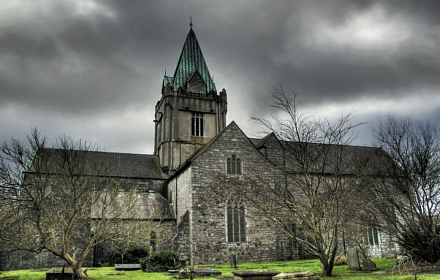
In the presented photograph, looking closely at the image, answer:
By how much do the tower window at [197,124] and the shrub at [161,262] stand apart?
59.0 ft

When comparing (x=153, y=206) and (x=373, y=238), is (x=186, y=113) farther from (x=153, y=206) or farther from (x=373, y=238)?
(x=373, y=238)

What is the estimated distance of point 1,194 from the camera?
1491 centimetres

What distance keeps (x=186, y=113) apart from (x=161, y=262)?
19718mm

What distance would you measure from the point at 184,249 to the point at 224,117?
59.9ft

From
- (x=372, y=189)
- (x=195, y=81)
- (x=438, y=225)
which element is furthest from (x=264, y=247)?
(x=195, y=81)

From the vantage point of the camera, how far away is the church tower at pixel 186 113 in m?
34.2

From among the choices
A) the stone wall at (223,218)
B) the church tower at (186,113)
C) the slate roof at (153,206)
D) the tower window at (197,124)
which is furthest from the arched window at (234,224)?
the tower window at (197,124)

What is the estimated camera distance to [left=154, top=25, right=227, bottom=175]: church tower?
34.2 m

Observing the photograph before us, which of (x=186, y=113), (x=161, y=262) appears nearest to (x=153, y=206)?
(x=161, y=262)

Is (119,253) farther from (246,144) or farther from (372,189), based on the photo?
(372,189)

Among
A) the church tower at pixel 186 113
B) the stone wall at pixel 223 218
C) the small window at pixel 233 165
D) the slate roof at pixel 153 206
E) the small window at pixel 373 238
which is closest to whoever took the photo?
the stone wall at pixel 223 218

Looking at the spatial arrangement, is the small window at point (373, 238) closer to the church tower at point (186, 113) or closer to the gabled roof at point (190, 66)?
the church tower at point (186, 113)

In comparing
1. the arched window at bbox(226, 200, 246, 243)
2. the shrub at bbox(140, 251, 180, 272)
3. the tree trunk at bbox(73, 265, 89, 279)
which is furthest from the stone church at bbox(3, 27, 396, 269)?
the tree trunk at bbox(73, 265, 89, 279)

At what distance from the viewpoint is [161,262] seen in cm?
1905
